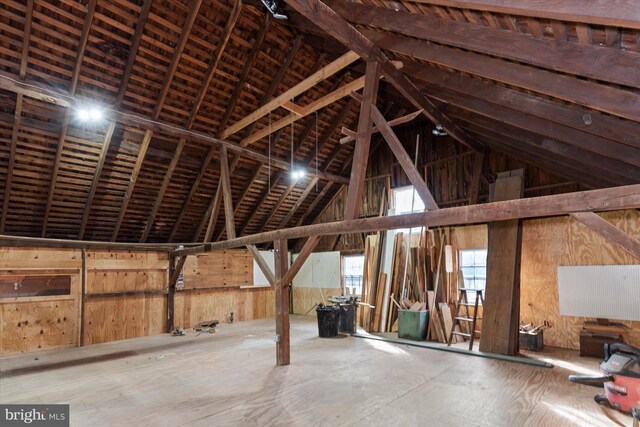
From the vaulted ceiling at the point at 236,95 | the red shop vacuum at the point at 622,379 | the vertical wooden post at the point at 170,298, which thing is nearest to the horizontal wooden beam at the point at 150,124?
the vaulted ceiling at the point at 236,95

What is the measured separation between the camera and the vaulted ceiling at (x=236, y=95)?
2682mm

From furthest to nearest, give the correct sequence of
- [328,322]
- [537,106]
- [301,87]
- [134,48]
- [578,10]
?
[328,322] < [301,87] < [134,48] < [537,106] < [578,10]

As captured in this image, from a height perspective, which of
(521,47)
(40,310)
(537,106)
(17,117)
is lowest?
(40,310)

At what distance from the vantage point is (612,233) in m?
2.62

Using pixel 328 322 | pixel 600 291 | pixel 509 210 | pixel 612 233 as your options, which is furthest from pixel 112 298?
pixel 600 291

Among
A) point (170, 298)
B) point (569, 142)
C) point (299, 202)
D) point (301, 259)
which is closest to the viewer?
point (569, 142)

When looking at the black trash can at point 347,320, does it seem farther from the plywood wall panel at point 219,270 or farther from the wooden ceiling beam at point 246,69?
the wooden ceiling beam at point 246,69

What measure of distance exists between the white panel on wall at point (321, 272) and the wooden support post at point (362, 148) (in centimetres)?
546

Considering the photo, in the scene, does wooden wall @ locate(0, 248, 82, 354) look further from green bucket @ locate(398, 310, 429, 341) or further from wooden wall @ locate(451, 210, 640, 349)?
wooden wall @ locate(451, 210, 640, 349)

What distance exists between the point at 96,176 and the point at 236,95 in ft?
9.68

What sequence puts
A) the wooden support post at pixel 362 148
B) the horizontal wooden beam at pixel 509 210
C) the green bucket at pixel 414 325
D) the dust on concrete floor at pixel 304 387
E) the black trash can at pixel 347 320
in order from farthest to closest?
the black trash can at pixel 347 320
the green bucket at pixel 414 325
the wooden support post at pixel 362 148
the dust on concrete floor at pixel 304 387
the horizontal wooden beam at pixel 509 210

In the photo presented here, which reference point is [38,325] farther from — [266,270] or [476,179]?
[476,179]

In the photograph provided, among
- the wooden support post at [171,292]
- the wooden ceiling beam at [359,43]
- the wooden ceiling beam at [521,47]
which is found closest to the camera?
the wooden ceiling beam at [521,47]

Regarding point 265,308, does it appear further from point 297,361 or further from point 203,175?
point 297,361
